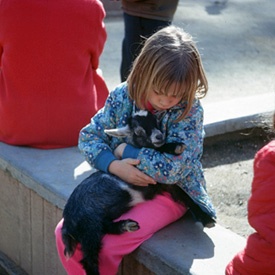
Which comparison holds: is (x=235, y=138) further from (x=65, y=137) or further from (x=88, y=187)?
(x=88, y=187)

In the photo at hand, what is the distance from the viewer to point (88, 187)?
299 cm

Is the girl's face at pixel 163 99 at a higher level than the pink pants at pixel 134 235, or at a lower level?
higher

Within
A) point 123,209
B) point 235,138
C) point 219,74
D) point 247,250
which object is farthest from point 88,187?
point 219,74

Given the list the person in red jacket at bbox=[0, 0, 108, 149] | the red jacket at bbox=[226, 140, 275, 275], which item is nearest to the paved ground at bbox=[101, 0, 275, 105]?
the person in red jacket at bbox=[0, 0, 108, 149]

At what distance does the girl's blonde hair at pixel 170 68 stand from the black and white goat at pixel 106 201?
0.40 feet

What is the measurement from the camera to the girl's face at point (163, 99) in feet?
9.59

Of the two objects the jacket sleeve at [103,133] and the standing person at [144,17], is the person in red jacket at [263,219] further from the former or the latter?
the standing person at [144,17]

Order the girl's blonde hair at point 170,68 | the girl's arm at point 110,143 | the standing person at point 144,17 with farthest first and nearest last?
the standing person at point 144,17
the girl's arm at point 110,143
the girl's blonde hair at point 170,68

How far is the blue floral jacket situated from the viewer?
2955 millimetres

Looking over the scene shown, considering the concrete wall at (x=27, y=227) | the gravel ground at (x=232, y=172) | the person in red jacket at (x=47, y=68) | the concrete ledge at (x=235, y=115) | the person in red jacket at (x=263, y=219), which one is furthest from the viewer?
the concrete ledge at (x=235, y=115)

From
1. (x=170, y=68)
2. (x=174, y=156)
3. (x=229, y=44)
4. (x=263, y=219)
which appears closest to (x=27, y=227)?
(x=174, y=156)

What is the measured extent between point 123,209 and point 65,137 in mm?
1039

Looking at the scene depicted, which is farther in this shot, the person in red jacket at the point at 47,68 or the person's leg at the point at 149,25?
the person's leg at the point at 149,25

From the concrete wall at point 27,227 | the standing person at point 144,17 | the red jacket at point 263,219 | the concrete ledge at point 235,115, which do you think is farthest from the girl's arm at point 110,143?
the standing person at point 144,17
